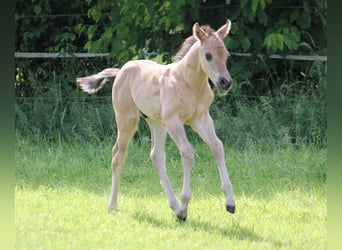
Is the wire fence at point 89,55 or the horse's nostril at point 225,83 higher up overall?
the horse's nostril at point 225,83

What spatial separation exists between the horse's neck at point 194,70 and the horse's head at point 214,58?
0.16 metres

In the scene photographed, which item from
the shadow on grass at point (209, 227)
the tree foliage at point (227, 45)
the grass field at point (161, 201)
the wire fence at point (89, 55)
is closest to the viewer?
the grass field at point (161, 201)

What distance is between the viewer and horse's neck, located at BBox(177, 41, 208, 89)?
4711mm

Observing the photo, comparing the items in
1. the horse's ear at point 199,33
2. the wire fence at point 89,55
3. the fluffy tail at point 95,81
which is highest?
the horse's ear at point 199,33

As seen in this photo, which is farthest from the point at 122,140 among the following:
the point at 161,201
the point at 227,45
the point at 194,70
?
the point at 227,45

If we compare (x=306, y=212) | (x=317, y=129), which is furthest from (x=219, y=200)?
(x=317, y=129)

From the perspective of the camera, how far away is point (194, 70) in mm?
4730

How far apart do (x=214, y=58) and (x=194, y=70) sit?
0.36 meters

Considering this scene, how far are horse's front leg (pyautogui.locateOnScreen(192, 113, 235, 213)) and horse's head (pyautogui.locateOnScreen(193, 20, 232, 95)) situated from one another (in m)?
0.45

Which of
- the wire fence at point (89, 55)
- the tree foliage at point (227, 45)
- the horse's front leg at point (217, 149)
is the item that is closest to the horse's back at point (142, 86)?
the horse's front leg at point (217, 149)

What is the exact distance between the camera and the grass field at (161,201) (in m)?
4.13

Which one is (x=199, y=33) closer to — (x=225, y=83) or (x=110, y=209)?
(x=225, y=83)

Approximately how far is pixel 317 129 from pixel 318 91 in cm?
83

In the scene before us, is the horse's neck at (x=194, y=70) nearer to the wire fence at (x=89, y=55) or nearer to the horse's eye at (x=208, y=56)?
the horse's eye at (x=208, y=56)
